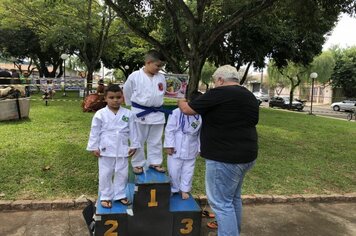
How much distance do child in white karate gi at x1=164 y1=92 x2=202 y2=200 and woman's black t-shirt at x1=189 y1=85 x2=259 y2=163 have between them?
70 cm

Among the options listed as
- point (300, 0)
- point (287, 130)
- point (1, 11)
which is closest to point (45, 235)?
point (300, 0)

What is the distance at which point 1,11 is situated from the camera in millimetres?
20641

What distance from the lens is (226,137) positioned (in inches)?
126

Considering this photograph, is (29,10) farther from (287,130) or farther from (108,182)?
(108,182)

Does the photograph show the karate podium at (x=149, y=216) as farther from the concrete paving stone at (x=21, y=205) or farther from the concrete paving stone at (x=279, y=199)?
the concrete paving stone at (x=279, y=199)

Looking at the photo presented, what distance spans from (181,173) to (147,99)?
94 cm

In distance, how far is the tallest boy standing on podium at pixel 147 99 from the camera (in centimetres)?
404

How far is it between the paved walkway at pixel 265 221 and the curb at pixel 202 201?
7 cm

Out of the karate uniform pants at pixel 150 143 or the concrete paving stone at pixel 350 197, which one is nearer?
the karate uniform pants at pixel 150 143

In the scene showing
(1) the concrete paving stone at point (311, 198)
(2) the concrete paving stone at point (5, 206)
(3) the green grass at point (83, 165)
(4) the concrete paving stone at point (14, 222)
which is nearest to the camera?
(4) the concrete paving stone at point (14, 222)

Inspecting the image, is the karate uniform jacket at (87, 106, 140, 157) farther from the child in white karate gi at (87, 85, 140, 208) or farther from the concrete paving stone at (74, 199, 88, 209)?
the concrete paving stone at (74, 199, 88, 209)

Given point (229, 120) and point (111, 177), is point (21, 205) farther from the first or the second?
point (229, 120)

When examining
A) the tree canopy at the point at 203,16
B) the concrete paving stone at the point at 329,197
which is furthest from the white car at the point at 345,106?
the concrete paving stone at the point at 329,197

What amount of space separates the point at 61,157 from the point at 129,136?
2829 millimetres
